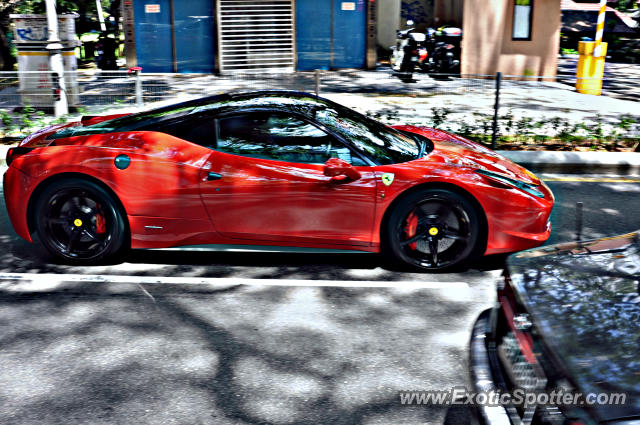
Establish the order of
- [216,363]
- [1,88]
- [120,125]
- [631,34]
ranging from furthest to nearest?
[631,34]
[1,88]
[120,125]
[216,363]

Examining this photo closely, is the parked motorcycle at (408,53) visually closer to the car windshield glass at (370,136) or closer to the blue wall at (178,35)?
the blue wall at (178,35)

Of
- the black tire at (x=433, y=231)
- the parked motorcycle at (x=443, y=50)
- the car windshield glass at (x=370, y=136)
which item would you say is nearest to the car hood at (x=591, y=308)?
the black tire at (x=433, y=231)

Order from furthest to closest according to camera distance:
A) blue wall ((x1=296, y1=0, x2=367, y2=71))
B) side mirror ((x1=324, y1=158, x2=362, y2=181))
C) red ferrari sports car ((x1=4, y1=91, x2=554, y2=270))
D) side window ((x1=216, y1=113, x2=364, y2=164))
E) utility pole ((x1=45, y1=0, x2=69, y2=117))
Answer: blue wall ((x1=296, y1=0, x2=367, y2=71))
utility pole ((x1=45, y1=0, x2=69, y2=117))
side window ((x1=216, y1=113, x2=364, y2=164))
red ferrari sports car ((x1=4, y1=91, x2=554, y2=270))
side mirror ((x1=324, y1=158, x2=362, y2=181))

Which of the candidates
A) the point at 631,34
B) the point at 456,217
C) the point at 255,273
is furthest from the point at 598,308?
the point at 631,34

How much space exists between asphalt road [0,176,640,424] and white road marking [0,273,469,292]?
2 cm

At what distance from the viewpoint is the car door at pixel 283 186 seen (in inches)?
231

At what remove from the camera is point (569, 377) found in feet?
8.62

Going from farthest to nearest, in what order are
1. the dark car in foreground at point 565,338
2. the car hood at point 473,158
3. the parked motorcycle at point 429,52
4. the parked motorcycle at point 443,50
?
the parked motorcycle at point 443,50 → the parked motorcycle at point 429,52 → the car hood at point 473,158 → the dark car in foreground at point 565,338

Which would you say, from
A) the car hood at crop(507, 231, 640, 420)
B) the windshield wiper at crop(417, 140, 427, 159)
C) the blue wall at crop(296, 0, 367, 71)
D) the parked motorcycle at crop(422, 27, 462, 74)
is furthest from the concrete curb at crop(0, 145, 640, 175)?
the blue wall at crop(296, 0, 367, 71)

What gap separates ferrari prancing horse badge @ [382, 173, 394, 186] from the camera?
588 centimetres

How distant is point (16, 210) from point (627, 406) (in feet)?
17.2

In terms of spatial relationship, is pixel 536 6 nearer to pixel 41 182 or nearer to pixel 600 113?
pixel 600 113

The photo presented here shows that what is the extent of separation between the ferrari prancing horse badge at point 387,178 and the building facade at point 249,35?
16.0m

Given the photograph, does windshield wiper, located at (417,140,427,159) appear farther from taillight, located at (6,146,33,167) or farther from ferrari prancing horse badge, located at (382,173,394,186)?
taillight, located at (6,146,33,167)
